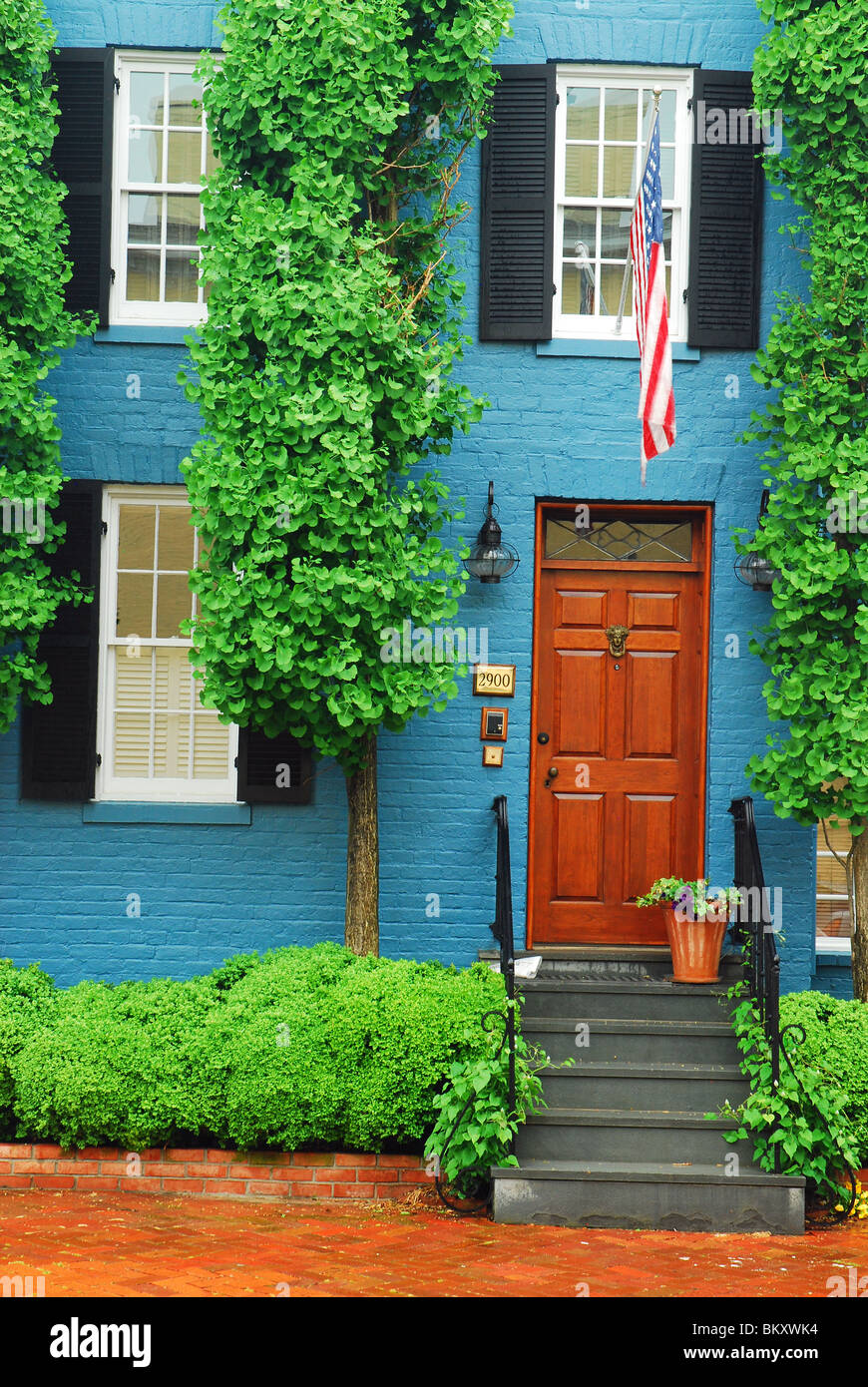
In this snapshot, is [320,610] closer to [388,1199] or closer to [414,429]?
[414,429]

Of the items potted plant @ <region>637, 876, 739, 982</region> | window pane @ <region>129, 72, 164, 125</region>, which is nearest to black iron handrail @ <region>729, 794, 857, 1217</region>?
potted plant @ <region>637, 876, 739, 982</region>

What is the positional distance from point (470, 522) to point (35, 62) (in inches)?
132

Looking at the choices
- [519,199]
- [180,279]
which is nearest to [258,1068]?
[180,279]

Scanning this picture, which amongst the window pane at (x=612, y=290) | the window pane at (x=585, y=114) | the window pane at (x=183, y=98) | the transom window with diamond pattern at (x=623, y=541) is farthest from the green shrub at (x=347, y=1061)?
the window pane at (x=183, y=98)

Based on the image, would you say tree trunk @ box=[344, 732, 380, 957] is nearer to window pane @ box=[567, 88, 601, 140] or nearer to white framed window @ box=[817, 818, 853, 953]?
white framed window @ box=[817, 818, 853, 953]

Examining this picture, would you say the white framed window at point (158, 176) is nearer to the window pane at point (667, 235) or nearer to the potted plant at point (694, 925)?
the window pane at point (667, 235)

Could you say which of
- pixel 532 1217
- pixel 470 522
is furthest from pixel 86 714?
pixel 532 1217

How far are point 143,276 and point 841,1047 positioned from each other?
569 centimetres

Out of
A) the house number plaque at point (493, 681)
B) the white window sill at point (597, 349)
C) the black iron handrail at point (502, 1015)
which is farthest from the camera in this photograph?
the white window sill at point (597, 349)

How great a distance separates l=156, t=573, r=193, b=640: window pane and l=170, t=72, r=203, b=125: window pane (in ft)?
8.74

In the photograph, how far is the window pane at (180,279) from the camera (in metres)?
8.18

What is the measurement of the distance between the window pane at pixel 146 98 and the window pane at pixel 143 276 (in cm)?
78

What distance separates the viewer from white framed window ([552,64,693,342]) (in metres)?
8.09

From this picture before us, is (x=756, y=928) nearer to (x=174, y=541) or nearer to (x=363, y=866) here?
(x=363, y=866)
